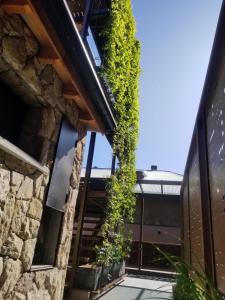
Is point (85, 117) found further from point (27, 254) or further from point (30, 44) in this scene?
point (27, 254)

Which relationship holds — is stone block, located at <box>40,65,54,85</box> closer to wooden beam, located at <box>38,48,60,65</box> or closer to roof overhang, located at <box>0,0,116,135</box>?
roof overhang, located at <box>0,0,116,135</box>

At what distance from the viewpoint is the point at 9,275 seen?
2139 millimetres

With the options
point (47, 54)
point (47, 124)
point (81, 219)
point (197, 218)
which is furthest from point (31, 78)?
point (81, 219)

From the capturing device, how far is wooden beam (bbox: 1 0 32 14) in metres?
2.00

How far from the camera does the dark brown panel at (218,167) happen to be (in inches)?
67.2

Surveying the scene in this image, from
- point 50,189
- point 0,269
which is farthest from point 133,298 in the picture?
point 0,269

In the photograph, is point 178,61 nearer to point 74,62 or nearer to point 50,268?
point 74,62

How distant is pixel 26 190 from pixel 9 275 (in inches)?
29.1

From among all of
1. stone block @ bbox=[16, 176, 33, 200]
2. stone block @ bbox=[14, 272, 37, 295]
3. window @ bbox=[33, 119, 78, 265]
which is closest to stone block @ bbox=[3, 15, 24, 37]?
window @ bbox=[33, 119, 78, 265]

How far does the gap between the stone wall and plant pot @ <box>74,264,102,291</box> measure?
150cm

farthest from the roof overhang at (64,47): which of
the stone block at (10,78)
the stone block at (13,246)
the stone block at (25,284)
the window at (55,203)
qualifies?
the stone block at (25,284)

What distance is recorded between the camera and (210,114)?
219 cm

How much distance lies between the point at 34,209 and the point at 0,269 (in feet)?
2.10

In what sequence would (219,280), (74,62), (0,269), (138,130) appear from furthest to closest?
1. (138,130)
2. (74,62)
3. (0,269)
4. (219,280)
